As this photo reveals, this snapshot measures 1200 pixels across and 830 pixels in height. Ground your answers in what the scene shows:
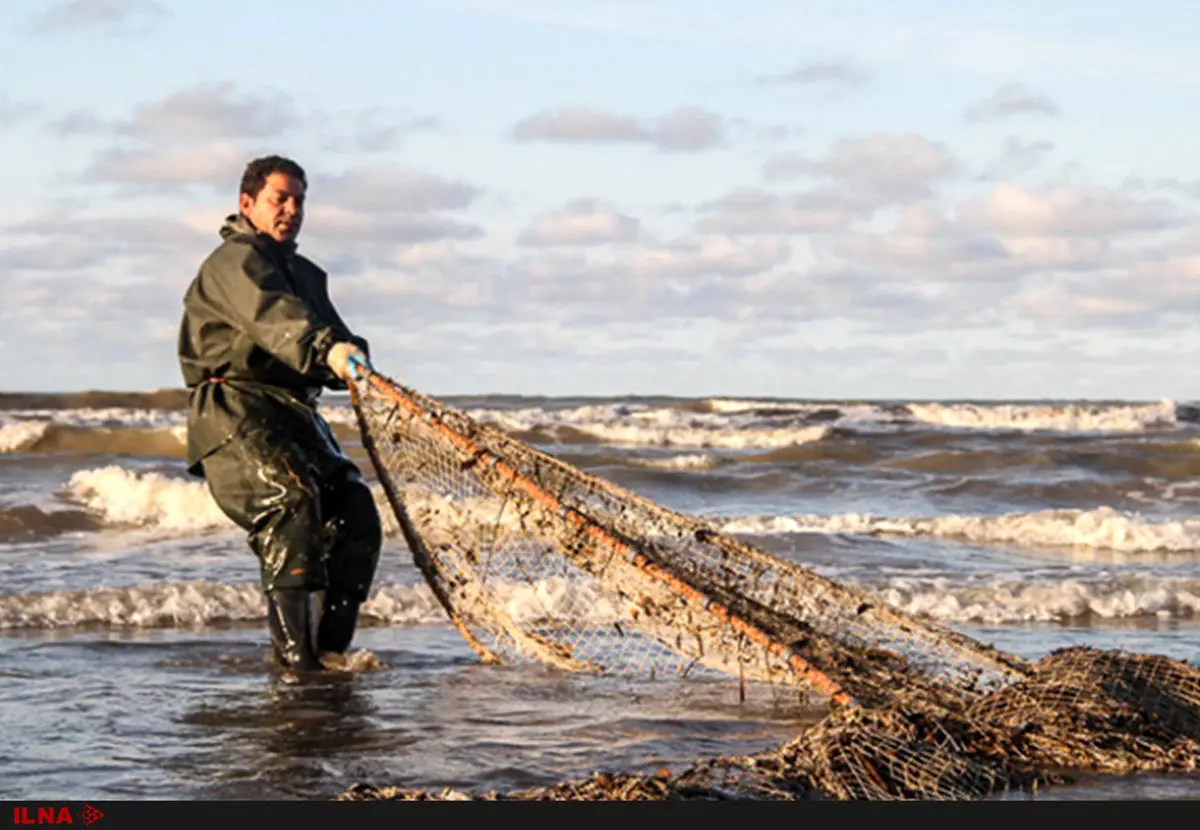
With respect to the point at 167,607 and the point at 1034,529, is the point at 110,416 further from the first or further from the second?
the point at 167,607

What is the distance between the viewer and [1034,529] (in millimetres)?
13539

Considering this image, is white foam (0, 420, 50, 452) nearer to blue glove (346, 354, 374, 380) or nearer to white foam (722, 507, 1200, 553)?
white foam (722, 507, 1200, 553)

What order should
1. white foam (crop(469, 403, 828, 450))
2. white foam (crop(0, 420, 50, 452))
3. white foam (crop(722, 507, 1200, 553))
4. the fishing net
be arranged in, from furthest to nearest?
1. white foam (crop(469, 403, 828, 450))
2. white foam (crop(0, 420, 50, 452))
3. white foam (crop(722, 507, 1200, 553))
4. the fishing net

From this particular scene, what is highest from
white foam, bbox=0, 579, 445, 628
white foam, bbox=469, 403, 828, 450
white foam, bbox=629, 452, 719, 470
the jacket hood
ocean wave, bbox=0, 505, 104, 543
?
the jacket hood

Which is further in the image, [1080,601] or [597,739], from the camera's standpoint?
[1080,601]

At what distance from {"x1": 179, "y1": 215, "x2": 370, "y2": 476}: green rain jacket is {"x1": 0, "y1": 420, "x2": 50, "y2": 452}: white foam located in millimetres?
18773

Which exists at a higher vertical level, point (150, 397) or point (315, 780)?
point (150, 397)

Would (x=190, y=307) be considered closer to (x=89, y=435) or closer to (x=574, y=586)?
(x=574, y=586)

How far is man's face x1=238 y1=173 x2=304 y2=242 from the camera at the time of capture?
20.2 feet

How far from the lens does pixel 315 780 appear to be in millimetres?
4906

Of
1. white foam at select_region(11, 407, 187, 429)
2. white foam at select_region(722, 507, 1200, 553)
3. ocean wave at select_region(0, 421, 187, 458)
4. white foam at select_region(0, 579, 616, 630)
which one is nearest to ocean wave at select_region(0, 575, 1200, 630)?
white foam at select_region(0, 579, 616, 630)

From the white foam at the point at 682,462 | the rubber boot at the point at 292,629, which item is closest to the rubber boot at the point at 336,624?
the rubber boot at the point at 292,629

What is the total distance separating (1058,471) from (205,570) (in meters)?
13.0

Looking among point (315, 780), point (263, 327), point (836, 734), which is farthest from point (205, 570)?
point (836, 734)
